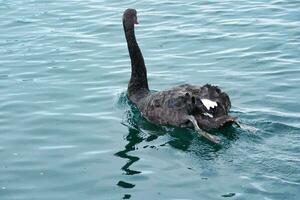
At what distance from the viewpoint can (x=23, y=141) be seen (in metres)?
9.62

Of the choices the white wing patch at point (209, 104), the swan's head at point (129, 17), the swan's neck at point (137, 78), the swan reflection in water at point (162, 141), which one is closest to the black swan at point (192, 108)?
the white wing patch at point (209, 104)

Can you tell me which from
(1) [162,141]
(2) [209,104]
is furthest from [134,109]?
(2) [209,104]

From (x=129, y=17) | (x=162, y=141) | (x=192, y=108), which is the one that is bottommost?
(x=162, y=141)

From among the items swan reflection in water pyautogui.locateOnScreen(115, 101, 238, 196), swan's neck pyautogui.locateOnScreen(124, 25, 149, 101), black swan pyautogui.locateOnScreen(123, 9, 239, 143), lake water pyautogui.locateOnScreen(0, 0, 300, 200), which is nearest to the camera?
lake water pyautogui.locateOnScreen(0, 0, 300, 200)

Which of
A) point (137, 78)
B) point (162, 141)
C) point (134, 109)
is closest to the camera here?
point (162, 141)

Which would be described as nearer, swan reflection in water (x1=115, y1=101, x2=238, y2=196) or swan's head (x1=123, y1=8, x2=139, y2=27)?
swan reflection in water (x1=115, y1=101, x2=238, y2=196)

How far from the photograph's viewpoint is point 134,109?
34.8 ft

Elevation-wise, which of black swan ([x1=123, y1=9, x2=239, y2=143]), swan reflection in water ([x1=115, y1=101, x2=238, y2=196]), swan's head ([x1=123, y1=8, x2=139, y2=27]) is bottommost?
swan reflection in water ([x1=115, y1=101, x2=238, y2=196])

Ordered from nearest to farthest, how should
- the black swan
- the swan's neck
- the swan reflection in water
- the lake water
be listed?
1. the lake water
2. the swan reflection in water
3. the black swan
4. the swan's neck

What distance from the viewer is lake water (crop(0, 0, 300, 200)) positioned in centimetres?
791

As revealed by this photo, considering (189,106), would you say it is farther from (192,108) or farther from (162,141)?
(162,141)

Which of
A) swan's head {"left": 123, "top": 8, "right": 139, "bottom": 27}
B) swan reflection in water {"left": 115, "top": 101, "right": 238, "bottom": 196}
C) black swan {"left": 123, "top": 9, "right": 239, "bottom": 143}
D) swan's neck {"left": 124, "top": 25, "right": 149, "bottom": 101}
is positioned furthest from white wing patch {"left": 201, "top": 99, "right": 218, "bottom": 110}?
swan's head {"left": 123, "top": 8, "right": 139, "bottom": 27}

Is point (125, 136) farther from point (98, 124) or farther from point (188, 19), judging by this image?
point (188, 19)

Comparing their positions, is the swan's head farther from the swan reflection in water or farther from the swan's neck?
the swan reflection in water
